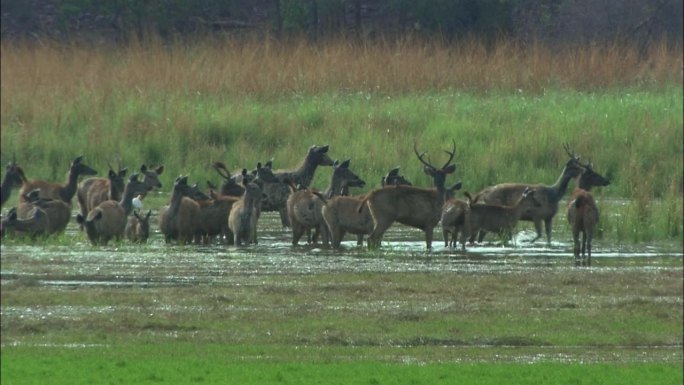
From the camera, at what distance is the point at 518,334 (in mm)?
13031

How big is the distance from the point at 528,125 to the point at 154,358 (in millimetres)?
12908

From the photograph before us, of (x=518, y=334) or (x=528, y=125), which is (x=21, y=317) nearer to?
(x=518, y=334)

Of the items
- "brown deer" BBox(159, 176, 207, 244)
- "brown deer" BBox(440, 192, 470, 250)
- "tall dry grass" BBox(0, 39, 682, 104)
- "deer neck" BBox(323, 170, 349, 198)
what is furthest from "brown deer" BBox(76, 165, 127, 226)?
"brown deer" BBox(440, 192, 470, 250)

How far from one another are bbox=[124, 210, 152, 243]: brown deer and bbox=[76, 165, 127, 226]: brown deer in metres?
0.91

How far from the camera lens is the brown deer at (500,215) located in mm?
19234

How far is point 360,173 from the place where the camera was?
2362 centimetres

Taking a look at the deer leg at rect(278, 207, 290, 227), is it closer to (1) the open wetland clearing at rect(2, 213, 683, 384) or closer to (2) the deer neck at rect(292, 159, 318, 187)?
(2) the deer neck at rect(292, 159, 318, 187)

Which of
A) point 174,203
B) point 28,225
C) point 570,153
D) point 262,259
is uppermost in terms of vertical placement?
point 570,153

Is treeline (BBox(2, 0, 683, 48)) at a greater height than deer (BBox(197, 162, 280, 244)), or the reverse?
treeline (BBox(2, 0, 683, 48))

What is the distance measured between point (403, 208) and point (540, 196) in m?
2.16

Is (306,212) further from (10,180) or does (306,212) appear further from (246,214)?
(10,180)

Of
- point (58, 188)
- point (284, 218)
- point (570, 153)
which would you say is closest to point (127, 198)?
point (58, 188)

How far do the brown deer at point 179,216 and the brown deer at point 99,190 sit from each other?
1232mm

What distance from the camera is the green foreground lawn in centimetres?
1084
